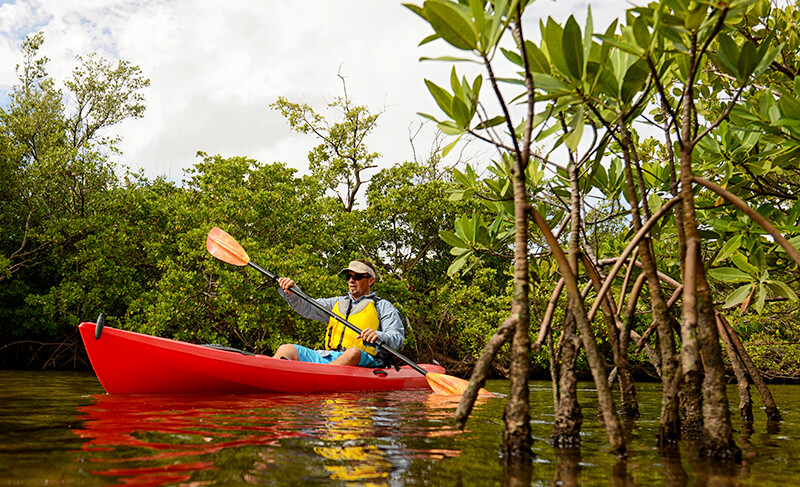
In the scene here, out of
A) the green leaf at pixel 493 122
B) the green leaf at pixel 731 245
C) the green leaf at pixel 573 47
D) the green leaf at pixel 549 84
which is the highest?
the green leaf at pixel 573 47

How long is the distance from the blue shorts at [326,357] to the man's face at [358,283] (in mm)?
665

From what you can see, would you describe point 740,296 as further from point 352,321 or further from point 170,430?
point 352,321

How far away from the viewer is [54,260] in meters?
12.8

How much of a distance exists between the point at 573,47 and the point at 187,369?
12.3 ft

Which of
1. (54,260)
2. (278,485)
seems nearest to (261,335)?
(54,260)

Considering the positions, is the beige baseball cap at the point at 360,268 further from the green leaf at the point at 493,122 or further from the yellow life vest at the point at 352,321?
the green leaf at the point at 493,122

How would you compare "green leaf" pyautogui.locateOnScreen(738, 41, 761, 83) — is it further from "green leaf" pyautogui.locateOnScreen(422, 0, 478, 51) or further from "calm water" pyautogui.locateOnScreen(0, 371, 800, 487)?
"calm water" pyautogui.locateOnScreen(0, 371, 800, 487)

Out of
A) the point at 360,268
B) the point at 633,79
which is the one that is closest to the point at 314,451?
the point at 633,79

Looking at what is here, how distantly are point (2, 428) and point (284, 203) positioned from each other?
989cm

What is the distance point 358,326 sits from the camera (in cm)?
591

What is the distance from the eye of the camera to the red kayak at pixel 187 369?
4.21 meters

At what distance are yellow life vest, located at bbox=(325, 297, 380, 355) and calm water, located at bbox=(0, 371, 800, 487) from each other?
2.46 m

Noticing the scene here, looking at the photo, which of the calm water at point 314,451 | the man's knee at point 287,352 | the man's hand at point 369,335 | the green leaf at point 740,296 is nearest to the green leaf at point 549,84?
the calm water at point 314,451

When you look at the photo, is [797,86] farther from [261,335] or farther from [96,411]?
[261,335]
